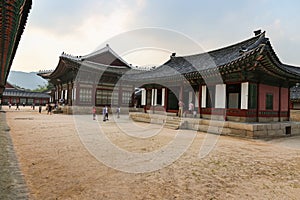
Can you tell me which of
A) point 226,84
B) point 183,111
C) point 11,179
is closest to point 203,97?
point 226,84

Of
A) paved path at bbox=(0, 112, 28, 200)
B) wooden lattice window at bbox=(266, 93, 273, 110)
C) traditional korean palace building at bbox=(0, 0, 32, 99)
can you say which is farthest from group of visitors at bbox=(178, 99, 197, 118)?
traditional korean palace building at bbox=(0, 0, 32, 99)

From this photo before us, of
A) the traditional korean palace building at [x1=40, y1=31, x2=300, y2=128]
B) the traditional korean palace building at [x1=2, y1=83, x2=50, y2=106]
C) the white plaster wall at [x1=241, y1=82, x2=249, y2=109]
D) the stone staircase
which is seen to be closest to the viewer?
the traditional korean palace building at [x1=40, y1=31, x2=300, y2=128]

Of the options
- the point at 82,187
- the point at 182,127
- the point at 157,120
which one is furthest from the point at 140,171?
the point at 157,120

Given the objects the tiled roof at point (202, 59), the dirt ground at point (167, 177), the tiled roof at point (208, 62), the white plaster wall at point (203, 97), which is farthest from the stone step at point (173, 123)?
the dirt ground at point (167, 177)

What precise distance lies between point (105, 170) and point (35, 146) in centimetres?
405

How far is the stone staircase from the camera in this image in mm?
14759

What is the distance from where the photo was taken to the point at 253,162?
660cm

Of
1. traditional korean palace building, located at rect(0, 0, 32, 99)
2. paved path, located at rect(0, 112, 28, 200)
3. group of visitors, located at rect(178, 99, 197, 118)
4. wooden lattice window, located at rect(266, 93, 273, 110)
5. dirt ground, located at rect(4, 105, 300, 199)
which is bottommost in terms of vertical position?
dirt ground, located at rect(4, 105, 300, 199)

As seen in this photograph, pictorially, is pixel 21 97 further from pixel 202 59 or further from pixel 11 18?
pixel 11 18

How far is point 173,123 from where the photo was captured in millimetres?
15375

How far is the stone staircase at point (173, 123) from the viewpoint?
48.4ft

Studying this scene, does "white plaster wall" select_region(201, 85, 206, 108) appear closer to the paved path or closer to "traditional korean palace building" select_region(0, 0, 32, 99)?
the paved path

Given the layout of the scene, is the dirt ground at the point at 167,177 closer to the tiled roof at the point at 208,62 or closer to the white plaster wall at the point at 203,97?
the tiled roof at the point at 208,62

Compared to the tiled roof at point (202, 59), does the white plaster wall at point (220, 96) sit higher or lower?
lower
